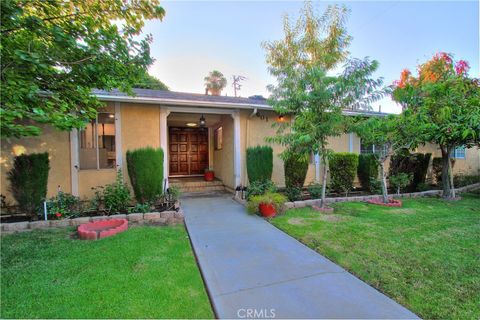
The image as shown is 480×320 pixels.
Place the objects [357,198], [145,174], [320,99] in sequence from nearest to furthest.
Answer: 1. [320,99]
2. [145,174]
3. [357,198]

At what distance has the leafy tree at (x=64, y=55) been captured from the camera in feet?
8.06

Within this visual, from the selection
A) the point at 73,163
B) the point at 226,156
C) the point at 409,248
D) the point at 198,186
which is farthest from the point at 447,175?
the point at 73,163

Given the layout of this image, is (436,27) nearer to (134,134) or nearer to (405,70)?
(405,70)

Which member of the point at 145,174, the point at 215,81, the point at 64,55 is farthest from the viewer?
the point at 215,81

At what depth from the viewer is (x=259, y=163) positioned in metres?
6.54

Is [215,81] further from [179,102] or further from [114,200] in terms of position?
[114,200]

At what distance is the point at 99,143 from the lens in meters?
6.20

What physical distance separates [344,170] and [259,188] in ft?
9.98

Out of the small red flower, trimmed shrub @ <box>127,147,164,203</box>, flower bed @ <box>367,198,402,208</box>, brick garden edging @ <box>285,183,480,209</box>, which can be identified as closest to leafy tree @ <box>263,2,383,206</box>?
brick garden edging @ <box>285,183,480,209</box>

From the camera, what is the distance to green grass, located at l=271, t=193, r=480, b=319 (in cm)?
226

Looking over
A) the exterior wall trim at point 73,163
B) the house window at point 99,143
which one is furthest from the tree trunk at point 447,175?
the exterior wall trim at point 73,163

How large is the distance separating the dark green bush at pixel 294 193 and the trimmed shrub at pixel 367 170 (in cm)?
286

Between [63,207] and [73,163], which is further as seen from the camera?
[73,163]

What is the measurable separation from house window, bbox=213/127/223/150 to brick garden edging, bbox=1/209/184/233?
14.0 ft
